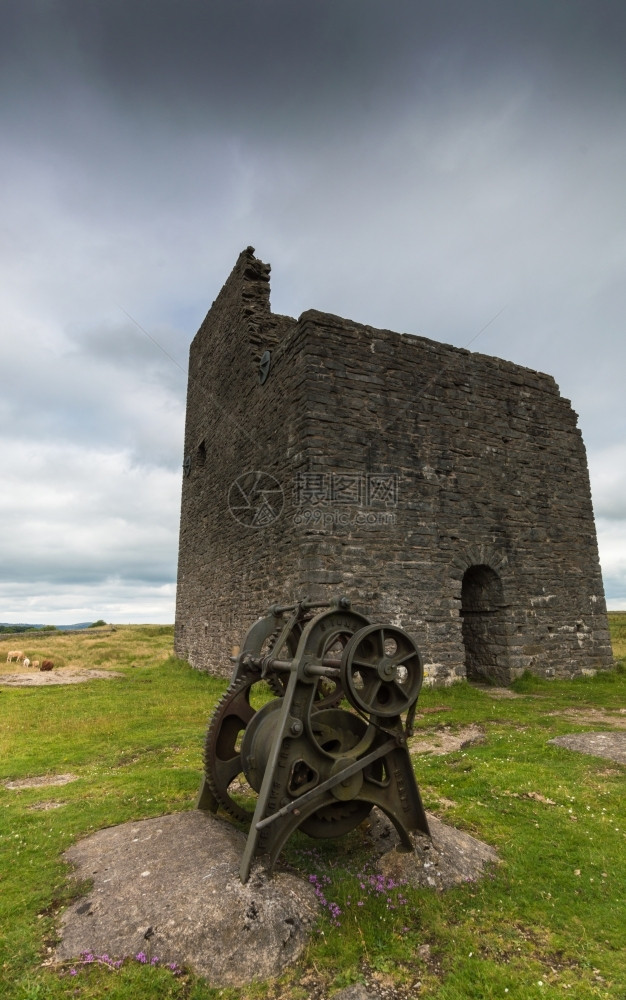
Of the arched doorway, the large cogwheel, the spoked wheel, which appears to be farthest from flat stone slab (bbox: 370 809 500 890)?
the arched doorway

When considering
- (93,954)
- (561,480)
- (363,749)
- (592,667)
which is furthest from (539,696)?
(93,954)

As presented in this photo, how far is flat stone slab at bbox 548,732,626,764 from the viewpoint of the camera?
664 centimetres

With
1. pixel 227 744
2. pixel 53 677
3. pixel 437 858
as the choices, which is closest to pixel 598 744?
pixel 437 858

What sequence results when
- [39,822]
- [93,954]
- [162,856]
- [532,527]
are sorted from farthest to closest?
[532,527]
[39,822]
[162,856]
[93,954]

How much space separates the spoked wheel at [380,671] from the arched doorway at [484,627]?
9.34 metres

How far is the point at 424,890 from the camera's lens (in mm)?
3672

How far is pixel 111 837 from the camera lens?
4.45m

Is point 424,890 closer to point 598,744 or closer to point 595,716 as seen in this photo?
point 598,744

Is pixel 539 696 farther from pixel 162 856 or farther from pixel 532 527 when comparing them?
pixel 162 856

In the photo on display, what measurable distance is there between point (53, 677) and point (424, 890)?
1606cm

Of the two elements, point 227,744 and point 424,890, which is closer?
point 424,890

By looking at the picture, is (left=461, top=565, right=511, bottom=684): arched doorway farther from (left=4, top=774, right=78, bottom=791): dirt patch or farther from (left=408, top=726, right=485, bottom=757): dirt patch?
(left=4, top=774, right=78, bottom=791): dirt patch

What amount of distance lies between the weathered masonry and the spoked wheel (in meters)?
6.16

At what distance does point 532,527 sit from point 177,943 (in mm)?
12563
